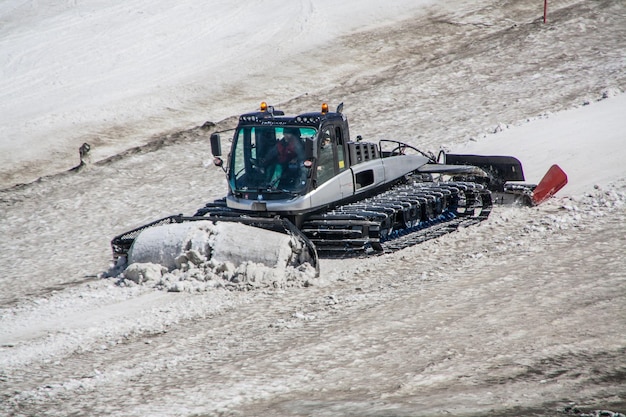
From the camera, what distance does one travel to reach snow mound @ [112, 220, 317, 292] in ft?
36.9

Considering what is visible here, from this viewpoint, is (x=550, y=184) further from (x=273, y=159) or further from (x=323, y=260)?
(x=273, y=159)

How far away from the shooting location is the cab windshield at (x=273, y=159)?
12.7m

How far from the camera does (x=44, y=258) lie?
14.2m

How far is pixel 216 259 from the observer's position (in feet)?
37.7

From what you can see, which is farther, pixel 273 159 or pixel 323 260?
pixel 273 159

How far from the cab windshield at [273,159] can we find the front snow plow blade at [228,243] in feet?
2.86

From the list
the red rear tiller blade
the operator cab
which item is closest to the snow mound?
the operator cab

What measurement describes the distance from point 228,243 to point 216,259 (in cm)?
28

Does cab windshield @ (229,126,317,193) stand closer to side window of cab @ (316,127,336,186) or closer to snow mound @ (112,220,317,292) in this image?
side window of cab @ (316,127,336,186)

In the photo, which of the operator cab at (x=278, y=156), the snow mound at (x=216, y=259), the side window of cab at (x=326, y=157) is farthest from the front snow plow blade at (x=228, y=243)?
the side window of cab at (x=326, y=157)

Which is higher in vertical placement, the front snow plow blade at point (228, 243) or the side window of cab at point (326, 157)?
the side window of cab at point (326, 157)

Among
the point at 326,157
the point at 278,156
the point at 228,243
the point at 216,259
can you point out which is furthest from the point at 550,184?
the point at 216,259

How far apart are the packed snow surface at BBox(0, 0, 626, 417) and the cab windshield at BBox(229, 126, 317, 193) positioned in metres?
1.56

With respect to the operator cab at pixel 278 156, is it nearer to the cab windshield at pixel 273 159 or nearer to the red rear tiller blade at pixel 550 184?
the cab windshield at pixel 273 159
